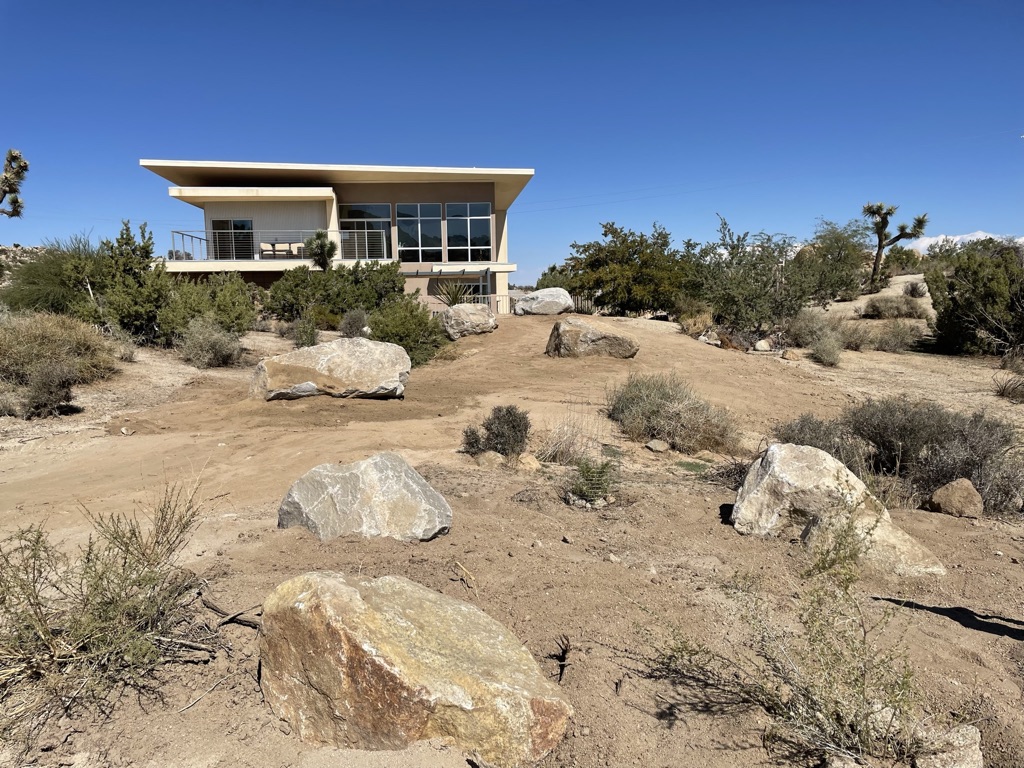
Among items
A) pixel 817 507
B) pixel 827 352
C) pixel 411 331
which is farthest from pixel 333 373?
pixel 827 352

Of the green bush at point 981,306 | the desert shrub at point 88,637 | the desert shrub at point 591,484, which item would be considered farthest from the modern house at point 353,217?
the desert shrub at point 88,637

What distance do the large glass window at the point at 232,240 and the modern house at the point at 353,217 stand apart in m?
0.04

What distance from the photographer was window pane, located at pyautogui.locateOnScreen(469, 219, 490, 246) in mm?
30562

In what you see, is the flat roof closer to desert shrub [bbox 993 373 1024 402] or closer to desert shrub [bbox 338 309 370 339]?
desert shrub [bbox 338 309 370 339]

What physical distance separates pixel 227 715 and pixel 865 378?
52.6ft

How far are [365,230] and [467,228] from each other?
462 cm

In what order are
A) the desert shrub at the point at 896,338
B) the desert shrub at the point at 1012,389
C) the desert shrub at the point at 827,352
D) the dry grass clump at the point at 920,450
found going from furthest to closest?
the desert shrub at the point at 896,338
the desert shrub at the point at 827,352
the desert shrub at the point at 1012,389
the dry grass clump at the point at 920,450

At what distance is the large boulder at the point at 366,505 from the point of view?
15.7 feet

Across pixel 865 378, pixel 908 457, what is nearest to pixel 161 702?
pixel 908 457

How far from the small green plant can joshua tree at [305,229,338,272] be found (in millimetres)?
19051

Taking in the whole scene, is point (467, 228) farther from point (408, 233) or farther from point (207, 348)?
point (207, 348)

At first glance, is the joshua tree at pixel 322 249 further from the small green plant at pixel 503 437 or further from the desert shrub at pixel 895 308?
the desert shrub at pixel 895 308

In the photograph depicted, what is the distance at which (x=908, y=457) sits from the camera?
704cm

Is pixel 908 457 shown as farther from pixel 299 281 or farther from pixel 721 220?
pixel 299 281
